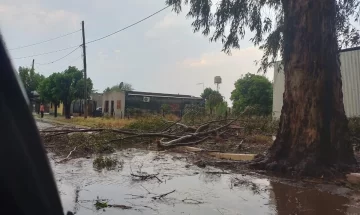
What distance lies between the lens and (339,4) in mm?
8469

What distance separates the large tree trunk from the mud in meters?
1.05

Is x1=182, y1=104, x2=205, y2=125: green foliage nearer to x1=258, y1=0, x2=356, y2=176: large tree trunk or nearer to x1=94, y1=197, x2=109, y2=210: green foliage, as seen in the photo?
x1=258, y1=0, x2=356, y2=176: large tree trunk

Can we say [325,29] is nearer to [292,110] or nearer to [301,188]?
[292,110]

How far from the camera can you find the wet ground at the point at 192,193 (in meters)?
4.14

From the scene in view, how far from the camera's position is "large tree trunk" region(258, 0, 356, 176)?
255 inches

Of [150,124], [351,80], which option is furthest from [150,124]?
[351,80]

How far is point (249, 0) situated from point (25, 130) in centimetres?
897

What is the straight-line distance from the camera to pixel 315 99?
21.3ft

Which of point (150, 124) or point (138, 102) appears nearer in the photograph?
point (150, 124)

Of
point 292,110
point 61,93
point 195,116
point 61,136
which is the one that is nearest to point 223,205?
point 292,110

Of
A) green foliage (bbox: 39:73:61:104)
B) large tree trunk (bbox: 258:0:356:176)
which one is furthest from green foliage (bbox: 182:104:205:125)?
green foliage (bbox: 39:73:61:104)

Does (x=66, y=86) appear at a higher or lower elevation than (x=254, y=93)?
higher

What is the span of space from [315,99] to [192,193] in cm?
325

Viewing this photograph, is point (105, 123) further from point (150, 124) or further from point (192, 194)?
point (192, 194)
